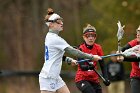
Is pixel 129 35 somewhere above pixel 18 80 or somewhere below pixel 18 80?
above

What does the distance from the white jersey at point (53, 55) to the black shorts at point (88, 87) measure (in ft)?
3.93

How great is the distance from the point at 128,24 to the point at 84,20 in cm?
675

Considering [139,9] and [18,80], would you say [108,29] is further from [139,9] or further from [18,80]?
[18,80]

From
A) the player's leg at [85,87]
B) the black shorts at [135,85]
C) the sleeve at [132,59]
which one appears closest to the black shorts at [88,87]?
the player's leg at [85,87]

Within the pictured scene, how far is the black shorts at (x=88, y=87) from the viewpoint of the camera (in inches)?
577

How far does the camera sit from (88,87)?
14.6 metres

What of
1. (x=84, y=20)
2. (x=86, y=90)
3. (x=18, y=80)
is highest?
(x=86, y=90)

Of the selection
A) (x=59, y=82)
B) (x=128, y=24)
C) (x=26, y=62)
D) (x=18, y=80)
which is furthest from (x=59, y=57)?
(x=26, y=62)

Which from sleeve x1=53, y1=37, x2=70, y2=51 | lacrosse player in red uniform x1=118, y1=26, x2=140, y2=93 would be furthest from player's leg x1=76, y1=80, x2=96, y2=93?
sleeve x1=53, y1=37, x2=70, y2=51

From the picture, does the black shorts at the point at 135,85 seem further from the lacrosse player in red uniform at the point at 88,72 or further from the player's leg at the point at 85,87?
the player's leg at the point at 85,87

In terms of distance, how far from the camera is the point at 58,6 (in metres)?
33.6

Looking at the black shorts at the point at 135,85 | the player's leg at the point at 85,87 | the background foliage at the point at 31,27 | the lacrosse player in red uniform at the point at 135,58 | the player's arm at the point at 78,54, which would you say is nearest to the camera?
the player's arm at the point at 78,54

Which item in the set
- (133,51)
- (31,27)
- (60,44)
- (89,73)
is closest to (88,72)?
(89,73)

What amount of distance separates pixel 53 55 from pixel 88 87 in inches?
56.7
